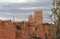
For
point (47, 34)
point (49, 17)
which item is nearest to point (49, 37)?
point (47, 34)

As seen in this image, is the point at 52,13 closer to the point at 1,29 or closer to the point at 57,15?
the point at 57,15

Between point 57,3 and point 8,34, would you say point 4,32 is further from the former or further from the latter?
point 57,3

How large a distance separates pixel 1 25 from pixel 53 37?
9.86 meters

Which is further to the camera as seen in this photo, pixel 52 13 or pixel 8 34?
pixel 8 34

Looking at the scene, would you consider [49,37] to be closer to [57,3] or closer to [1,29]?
[57,3]

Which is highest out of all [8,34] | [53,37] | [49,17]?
[49,17]

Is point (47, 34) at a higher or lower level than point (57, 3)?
lower

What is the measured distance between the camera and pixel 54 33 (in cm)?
780

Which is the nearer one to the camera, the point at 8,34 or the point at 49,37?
the point at 49,37

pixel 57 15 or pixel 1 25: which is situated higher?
pixel 57 15

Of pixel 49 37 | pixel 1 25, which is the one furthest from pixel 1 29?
pixel 49 37

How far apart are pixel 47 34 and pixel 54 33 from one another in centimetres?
29

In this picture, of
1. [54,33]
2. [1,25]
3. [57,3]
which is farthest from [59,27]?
[1,25]

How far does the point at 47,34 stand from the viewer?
801 centimetres
